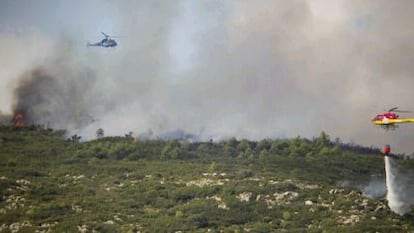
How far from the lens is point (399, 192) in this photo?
177 meters

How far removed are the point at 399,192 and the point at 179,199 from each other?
1703 inches

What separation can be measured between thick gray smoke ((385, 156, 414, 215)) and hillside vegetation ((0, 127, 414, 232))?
362 cm

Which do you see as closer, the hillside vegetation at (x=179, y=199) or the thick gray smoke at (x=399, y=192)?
the hillside vegetation at (x=179, y=199)

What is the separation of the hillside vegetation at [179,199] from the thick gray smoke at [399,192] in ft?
11.9

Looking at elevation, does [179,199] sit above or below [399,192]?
below

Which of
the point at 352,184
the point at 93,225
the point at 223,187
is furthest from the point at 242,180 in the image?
the point at 93,225

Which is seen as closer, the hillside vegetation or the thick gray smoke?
the hillside vegetation

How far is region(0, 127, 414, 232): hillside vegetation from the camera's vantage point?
153875 millimetres

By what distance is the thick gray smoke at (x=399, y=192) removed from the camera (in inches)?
6629

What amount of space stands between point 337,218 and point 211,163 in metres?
47.1

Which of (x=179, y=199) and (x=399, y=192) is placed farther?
(x=399, y=192)

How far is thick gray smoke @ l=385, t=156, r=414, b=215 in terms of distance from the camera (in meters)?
168

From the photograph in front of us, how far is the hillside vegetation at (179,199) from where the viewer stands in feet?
505

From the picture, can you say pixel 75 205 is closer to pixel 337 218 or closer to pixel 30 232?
pixel 30 232
